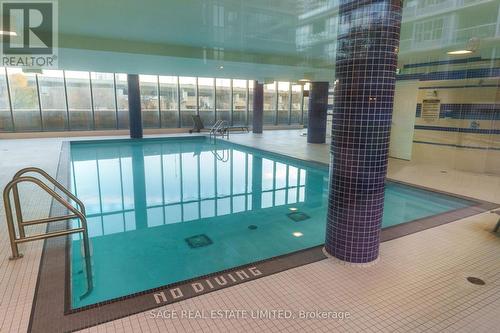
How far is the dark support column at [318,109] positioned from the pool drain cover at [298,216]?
6.23 m

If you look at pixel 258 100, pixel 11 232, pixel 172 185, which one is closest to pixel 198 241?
pixel 11 232

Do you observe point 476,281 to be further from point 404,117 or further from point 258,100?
point 258,100

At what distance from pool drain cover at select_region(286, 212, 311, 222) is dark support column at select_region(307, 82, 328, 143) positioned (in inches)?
245

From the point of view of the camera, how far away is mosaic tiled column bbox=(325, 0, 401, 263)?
7.11 ft

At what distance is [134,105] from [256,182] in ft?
21.4

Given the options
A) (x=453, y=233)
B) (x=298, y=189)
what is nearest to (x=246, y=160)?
(x=298, y=189)

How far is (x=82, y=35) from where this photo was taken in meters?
5.56

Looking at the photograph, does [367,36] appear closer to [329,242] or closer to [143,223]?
[329,242]

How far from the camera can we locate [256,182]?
601cm

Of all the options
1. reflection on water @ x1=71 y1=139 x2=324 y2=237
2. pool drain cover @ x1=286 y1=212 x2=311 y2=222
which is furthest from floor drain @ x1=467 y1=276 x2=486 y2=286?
reflection on water @ x1=71 y1=139 x2=324 y2=237

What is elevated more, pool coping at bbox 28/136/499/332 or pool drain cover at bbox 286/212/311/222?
pool coping at bbox 28/136/499/332

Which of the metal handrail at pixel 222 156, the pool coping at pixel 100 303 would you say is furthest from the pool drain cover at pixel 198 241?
the metal handrail at pixel 222 156

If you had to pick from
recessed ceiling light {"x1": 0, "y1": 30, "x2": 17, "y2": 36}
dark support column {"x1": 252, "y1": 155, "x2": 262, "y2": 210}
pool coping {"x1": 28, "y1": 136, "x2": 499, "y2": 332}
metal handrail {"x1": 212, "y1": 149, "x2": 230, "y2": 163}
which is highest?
recessed ceiling light {"x1": 0, "y1": 30, "x2": 17, "y2": 36}

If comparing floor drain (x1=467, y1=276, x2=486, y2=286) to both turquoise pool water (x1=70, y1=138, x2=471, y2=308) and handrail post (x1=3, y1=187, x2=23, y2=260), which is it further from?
handrail post (x1=3, y1=187, x2=23, y2=260)
